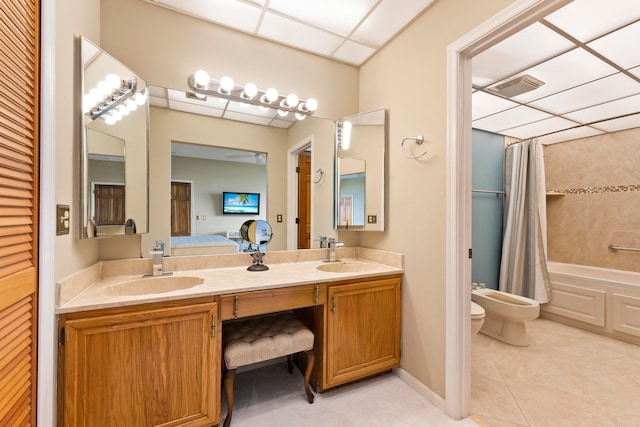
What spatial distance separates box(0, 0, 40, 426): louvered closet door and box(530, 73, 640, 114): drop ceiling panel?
136 inches

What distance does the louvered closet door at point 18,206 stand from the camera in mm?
795

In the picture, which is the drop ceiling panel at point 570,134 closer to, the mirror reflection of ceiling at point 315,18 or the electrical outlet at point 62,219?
the mirror reflection of ceiling at point 315,18

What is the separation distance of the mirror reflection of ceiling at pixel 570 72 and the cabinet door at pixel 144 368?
255 cm

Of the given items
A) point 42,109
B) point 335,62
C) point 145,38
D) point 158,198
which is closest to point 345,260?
point 158,198

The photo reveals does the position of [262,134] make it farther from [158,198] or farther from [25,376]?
[25,376]

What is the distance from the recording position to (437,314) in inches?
65.6

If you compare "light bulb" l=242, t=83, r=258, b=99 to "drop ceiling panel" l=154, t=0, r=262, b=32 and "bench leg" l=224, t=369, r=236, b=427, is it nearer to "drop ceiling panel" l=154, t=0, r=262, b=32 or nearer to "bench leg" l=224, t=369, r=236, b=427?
"drop ceiling panel" l=154, t=0, r=262, b=32

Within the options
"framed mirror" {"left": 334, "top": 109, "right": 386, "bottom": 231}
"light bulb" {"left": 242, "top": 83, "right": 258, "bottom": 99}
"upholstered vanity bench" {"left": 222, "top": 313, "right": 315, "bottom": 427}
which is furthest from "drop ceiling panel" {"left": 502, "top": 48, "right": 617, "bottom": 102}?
"upholstered vanity bench" {"left": 222, "top": 313, "right": 315, "bottom": 427}

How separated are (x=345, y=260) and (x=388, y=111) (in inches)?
51.2

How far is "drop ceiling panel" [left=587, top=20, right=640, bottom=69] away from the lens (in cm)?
158

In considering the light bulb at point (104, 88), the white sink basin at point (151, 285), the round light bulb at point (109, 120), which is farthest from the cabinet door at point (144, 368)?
the light bulb at point (104, 88)

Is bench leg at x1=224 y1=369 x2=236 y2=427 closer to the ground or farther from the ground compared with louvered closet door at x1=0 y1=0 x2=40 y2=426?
closer to the ground

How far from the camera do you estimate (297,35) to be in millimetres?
2012

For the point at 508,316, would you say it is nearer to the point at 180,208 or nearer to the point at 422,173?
the point at 422,173
